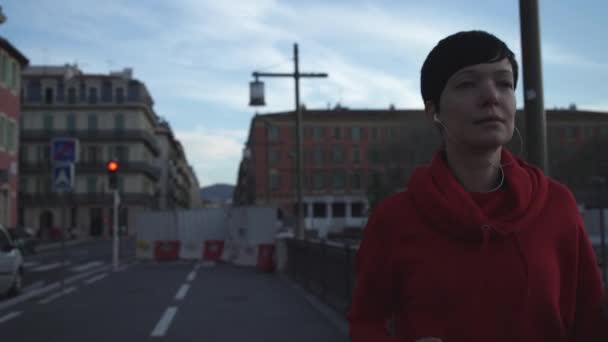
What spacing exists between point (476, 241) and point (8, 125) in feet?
142

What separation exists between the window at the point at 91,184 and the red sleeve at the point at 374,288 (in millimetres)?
81193

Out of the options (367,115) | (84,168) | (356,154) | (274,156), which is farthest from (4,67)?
(367,115)

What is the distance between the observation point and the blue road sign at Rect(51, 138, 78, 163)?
1582cm

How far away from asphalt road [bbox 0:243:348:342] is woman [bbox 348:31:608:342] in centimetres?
691

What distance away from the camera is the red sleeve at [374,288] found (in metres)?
1.88

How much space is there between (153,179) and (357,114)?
27146mm

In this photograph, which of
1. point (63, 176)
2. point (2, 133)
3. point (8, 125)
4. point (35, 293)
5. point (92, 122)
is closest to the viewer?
point (35, 293)

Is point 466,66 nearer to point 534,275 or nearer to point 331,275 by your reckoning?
point 534,275

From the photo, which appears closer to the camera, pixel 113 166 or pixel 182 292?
pixel 182 292

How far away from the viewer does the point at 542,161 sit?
506 centimetres

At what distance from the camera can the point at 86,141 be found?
8038cm

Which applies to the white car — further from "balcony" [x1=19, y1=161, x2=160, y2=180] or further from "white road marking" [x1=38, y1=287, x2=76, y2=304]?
"balcony" [x1=19, y1=161, x2=160, y2=180]

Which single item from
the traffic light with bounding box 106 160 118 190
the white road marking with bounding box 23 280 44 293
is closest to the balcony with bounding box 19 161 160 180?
the traffic light with bounding box 106 160 118 190

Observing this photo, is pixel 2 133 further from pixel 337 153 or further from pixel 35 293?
pixel 337 153
